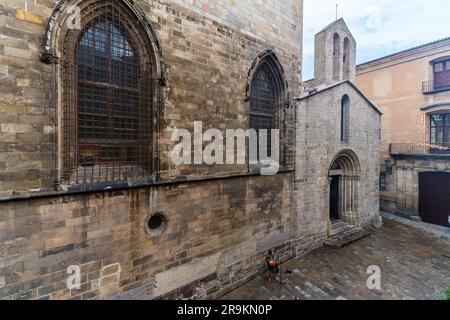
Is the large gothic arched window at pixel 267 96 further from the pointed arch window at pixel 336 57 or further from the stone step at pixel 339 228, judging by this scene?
the stone step at pixel 339 228

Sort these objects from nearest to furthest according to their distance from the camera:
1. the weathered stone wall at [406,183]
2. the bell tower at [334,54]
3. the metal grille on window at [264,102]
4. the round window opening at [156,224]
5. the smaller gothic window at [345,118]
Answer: the round window opening at [156,224] < the metal grille on window at [264,102] < the bell tower at [334,54] < the smaller gothic window at [345,118] < the weathered stone wall at [406,183]

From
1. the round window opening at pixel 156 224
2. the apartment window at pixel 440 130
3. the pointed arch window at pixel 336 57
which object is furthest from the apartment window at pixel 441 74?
the round window opening at pixel 156 224

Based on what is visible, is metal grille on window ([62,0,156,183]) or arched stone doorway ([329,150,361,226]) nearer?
metal grille on window ([62,0,156,183])

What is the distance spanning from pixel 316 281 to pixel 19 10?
8.65 meters

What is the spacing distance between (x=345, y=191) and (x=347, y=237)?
215 centimetres

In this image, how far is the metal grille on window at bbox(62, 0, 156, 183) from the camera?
463cm

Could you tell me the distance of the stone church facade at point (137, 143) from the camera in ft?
13.4

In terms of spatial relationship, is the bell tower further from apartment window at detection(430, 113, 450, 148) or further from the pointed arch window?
apartment window at detection(430, 113, 450, 148)

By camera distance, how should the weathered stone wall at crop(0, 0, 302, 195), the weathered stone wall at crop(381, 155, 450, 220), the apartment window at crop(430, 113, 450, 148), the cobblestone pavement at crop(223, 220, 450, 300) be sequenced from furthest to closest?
the weathered stone wall at crop(381, 155, 450, 220) → the apartment window at crop(430, 113, 450, 148) → the cobblestone pavement at crop(223, 220, 450, 300) → the weathered stone wall at crop(0, 0, 302, 195)

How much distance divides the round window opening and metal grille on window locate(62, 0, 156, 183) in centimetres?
92

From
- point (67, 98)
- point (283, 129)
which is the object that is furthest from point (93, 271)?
point (283, 129)

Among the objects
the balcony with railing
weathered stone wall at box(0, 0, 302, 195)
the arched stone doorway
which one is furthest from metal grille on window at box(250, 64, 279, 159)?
the balcony with railing

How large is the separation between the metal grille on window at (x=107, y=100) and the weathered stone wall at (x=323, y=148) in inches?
214

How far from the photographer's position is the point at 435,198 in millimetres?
13539
